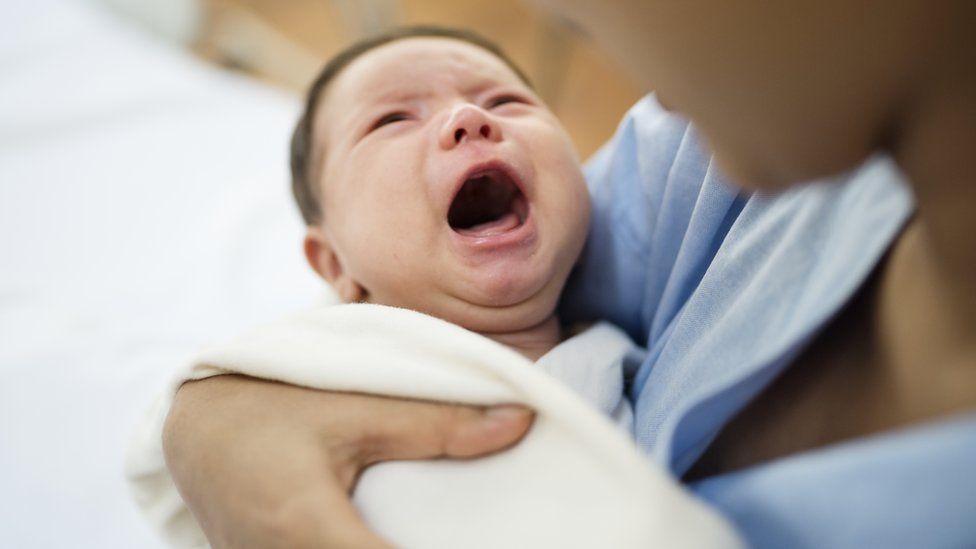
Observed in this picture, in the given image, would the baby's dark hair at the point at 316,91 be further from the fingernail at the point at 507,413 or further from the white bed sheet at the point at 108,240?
the fingernail at the point at 507,413

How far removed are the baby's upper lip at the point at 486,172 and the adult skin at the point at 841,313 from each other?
24 centimetres

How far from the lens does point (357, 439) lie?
1.63ft

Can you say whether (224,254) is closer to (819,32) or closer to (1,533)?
(1,533)

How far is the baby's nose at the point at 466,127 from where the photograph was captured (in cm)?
69

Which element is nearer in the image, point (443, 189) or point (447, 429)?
point (447, 429)

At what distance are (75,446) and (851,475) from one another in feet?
2.91

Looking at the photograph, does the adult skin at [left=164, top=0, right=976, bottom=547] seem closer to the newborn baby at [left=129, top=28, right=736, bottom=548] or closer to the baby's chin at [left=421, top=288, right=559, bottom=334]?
the newborn baby at [left=129, top=28, right=736, bottom=548]

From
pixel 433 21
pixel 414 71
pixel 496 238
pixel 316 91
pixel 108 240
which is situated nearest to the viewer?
pixel 496 238

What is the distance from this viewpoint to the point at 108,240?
120 centimetres

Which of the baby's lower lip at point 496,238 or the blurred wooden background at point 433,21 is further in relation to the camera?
the blurred wooden background at point 433,21

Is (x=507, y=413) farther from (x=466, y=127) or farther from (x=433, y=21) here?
(x=433, y=21)

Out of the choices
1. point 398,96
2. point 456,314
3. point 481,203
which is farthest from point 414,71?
point 456,314

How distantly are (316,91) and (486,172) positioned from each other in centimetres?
31

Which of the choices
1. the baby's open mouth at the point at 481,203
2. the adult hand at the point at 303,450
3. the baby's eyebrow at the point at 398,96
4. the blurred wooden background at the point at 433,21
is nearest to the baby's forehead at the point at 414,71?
the baby's eyebrow at the point at 398,96
